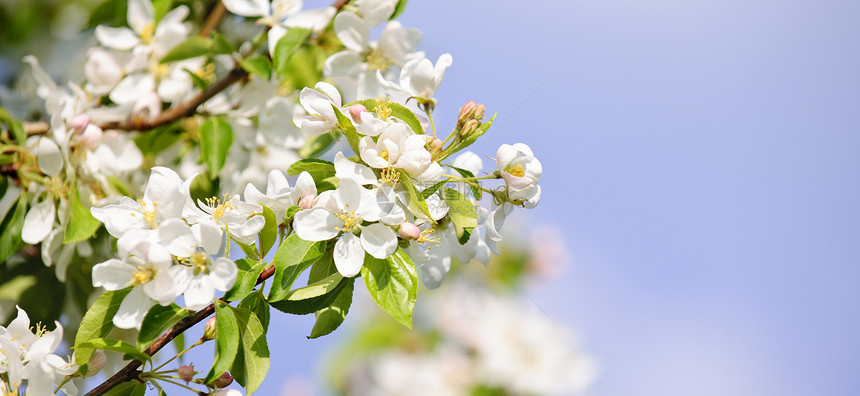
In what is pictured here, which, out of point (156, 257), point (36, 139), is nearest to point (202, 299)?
point (156, 257)

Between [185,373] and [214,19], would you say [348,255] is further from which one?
[214,19]

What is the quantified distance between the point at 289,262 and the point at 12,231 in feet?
2.49

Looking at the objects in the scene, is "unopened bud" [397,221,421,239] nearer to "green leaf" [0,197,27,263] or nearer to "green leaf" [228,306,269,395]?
"green leaf" [228,306,269,395]

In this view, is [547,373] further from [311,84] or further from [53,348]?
[53,348]

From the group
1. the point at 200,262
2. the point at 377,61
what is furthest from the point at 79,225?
the point at 377,61

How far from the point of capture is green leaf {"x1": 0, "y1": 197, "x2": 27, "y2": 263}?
130 centimetres

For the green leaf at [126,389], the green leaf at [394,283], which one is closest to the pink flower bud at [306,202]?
the green leaf at [394,283]

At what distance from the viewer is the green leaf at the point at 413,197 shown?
87 cm

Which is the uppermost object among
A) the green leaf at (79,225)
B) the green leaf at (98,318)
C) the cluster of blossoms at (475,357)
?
the green leaf at (98,318)

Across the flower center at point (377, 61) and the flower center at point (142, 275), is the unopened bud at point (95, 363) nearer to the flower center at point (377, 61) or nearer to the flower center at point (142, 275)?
the flower center at point (142, 275)

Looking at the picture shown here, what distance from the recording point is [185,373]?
0.90m

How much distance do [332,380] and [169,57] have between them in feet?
10.8

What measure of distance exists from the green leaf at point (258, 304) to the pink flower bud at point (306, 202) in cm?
13

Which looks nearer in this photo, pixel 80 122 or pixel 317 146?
pixel 80 122
